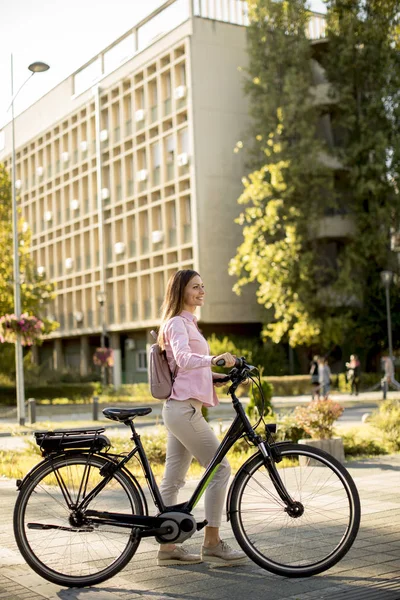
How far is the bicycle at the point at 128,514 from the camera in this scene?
5.50 metres

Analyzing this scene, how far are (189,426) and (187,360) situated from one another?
0.43 metres

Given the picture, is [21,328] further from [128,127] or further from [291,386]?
[128,127]

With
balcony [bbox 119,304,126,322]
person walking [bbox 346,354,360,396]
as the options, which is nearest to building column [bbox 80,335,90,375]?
balcony [bbox 119,304,126,322]

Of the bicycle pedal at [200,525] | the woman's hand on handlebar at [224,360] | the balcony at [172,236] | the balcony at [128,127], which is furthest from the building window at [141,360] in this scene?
the woman's hand on handlebar at [224,360]

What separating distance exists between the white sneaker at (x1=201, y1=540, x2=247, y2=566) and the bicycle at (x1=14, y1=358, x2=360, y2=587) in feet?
0.83

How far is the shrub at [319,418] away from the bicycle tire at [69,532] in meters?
6.90

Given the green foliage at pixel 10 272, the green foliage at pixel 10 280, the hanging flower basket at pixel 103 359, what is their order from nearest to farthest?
the green foliage at pixel 10 280
the green foliage at pixel 10 272
the hanging flower basket at pixel 103 359

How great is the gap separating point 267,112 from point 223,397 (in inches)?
592

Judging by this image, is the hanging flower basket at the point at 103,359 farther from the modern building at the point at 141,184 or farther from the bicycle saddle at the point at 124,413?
the bicycle saddle at the point at 124,413

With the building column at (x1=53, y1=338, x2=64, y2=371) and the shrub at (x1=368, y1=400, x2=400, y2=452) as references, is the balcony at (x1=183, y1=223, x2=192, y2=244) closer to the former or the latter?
the building column at (x1=53, y1=338, x2=64, y2=371)

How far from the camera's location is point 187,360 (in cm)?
569

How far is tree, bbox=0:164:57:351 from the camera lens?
1558 inches

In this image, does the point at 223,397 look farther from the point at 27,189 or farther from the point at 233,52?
the point at 27,189

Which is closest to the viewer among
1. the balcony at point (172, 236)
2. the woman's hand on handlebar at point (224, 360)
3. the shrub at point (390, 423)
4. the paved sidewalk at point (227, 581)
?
the paved sidewalk at point (227, 581)
